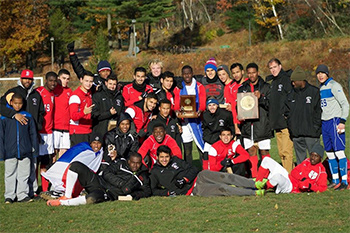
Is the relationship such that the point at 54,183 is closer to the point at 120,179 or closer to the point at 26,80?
the point at 120,179

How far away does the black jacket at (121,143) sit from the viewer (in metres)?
9.38

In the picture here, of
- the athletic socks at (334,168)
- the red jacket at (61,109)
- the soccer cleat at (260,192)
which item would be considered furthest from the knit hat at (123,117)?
the athletic socks at (334,168)

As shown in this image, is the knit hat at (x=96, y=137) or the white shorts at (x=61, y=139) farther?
the white shorts at (x=61, y=139)

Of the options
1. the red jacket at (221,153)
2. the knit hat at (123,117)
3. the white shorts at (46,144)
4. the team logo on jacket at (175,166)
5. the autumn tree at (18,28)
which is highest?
the autumn tree at (18,28)

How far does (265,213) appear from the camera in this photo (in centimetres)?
742

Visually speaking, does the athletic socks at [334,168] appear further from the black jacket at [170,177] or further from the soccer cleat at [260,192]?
the black jacket at [170,177]

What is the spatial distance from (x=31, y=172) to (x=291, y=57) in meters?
31.6

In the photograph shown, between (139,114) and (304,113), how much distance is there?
3.01 m

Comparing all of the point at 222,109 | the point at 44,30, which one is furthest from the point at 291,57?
the point at 222,109

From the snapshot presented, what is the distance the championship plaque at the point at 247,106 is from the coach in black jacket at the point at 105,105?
2187mm

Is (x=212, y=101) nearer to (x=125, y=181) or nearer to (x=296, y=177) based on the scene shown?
(x=296, y=177)

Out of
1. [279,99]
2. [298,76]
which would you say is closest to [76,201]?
[279,99]

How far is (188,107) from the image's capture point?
980 cm

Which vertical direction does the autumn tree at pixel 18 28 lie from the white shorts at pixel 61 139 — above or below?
above
